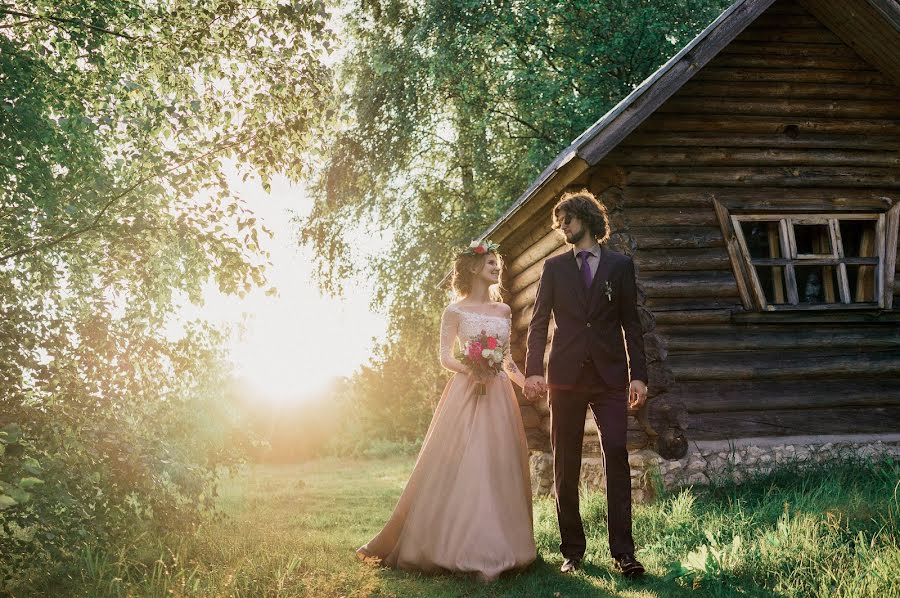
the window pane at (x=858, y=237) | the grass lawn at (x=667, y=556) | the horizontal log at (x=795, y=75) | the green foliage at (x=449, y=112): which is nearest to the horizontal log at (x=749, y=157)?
the window pane at (x=858, y=237)

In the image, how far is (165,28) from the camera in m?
6.35

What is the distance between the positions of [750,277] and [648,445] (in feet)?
6.82

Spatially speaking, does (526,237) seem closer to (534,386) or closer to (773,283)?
(773,283)

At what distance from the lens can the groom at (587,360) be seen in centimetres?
501

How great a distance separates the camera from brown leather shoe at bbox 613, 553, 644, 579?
4809 mm

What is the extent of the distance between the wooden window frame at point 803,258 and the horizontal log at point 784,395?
32.2 inches

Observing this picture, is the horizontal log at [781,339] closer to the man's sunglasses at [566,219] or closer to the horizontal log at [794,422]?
the horizontal log at [794,422]

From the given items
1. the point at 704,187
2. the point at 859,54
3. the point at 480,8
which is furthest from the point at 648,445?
the point at 480,8

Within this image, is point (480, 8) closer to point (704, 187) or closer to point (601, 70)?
point (601, 70)

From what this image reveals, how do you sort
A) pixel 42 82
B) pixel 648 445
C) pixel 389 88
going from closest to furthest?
pixel 42 82 < pixel 648 445 < pixel 389 88

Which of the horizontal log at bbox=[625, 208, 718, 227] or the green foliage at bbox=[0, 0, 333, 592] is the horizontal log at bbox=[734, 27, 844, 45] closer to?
the horizontal log at bbox=[625, 208, 718, 227]

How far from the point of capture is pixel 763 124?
846cm

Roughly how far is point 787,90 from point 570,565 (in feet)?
20.0

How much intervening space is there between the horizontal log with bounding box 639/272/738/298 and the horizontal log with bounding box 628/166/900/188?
100cm
